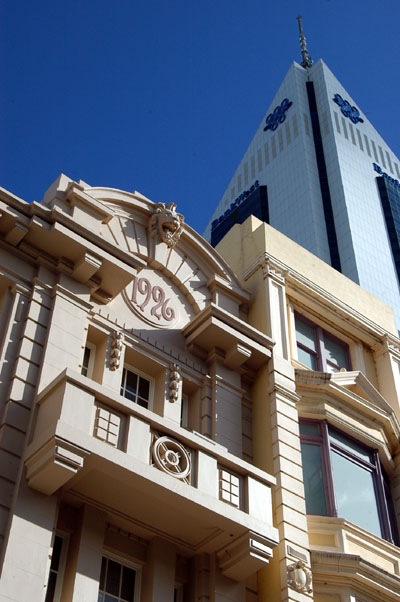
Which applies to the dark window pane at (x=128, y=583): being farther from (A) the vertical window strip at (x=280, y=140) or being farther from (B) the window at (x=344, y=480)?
(A) the vertical window strip at (x=280, y=140)

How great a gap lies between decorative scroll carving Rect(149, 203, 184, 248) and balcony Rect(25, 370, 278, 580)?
19.8ft

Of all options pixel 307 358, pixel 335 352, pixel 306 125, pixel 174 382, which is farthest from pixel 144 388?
pixel 306 125

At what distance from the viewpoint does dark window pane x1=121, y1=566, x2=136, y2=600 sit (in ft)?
47.9

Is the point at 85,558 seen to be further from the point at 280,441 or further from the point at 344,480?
the point at 344,480

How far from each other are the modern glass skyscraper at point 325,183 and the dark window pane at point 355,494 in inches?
2391

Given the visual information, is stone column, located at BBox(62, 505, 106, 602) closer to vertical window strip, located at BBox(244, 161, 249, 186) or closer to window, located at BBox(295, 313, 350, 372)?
window, located at BBox(295, 313, 350, 372)

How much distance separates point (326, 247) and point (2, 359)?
7081cm

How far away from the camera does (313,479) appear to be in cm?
1864

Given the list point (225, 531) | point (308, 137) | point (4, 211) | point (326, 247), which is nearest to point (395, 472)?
point (225, 531)

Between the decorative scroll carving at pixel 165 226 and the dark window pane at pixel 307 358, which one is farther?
the dark window pane at pixel 307 358

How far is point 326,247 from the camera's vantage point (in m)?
83.9

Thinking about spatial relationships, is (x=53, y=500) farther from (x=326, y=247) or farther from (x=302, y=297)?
(x=326, y=247)

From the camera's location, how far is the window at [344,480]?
1848 centimetres

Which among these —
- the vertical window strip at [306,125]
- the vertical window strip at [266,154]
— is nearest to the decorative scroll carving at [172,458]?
the vertical window strip at [306,125]
